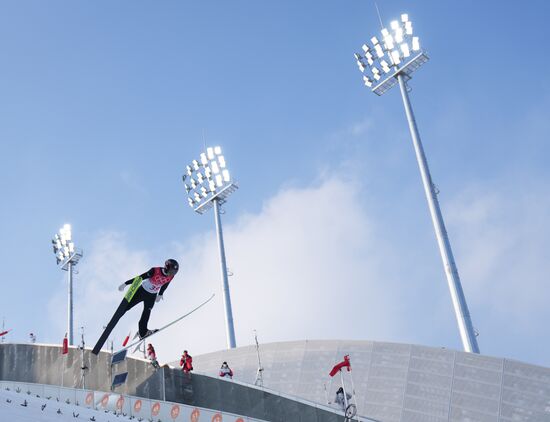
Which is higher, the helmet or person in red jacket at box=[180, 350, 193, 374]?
the helmet

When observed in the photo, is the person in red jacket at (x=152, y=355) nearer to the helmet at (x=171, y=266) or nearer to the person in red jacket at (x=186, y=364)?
the person in red jacket at (x=186, y=364)

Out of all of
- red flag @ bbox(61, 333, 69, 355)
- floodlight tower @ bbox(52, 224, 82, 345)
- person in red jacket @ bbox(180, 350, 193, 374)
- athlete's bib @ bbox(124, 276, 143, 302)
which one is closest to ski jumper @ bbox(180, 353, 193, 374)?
person in red jacket @ bbox(180, 350, 193, 374)

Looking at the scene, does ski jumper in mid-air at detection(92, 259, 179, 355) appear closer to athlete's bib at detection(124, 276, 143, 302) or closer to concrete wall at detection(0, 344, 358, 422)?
athlete's bib at detection(124, 276, 143, 302)

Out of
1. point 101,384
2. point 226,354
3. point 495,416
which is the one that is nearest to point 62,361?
point 101,384

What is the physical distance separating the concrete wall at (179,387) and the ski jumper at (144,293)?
2390 mm

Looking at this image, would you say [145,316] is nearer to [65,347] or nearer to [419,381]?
[65,347]

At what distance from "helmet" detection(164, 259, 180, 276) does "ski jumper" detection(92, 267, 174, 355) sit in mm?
205

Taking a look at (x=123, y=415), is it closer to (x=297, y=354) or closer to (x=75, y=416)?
(x=75, y=416)

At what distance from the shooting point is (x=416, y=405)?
2591 centimetres

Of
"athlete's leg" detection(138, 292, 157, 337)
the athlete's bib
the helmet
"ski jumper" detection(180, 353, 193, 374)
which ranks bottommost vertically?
"ski jumper" detection(180, 353, 193, 374)

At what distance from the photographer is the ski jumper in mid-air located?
18962 millimetres

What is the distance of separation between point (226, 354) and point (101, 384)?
909 cm

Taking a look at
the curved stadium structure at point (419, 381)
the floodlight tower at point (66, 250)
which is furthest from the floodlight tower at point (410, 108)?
the floodlight tower at point (66, 250)

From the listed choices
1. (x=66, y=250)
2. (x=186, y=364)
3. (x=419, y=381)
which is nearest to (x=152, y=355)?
(x=186, y=364)
